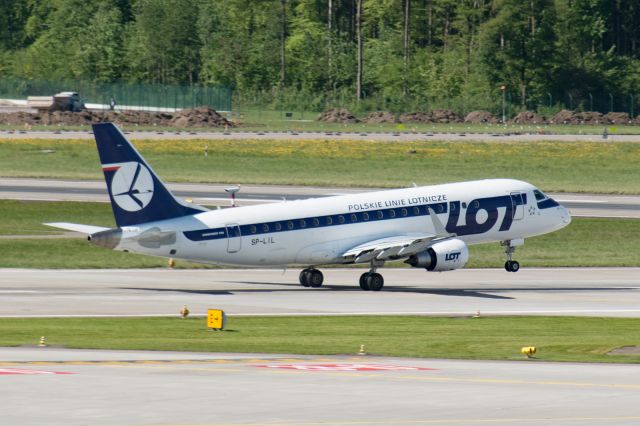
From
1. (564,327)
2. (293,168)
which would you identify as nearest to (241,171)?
(293,168)

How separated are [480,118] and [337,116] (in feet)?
59.1

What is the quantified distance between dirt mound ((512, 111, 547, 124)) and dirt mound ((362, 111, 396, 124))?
15413mm

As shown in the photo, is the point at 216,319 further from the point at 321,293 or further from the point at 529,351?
the point at 321,293

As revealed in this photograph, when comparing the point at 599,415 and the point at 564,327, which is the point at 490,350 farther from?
the point at 599,415

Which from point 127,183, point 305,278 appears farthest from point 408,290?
point 127,183

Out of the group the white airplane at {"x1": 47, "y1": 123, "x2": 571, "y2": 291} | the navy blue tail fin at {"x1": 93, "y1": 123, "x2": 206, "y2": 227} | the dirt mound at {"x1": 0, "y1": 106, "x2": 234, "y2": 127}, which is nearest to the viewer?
the navy blue tail fin at {"x1": 93, "y1": 123, "x2": 206, "y2": 227}

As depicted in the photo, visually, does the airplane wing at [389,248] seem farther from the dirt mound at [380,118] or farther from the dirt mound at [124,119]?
the dirt mound at [380,118]

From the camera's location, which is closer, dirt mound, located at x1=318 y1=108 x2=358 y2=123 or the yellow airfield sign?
the yellow airfield sign

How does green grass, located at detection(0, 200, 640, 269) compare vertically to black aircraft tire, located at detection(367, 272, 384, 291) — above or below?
below

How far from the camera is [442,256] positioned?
55.9 metres

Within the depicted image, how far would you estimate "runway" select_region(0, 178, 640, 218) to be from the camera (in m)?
85.7

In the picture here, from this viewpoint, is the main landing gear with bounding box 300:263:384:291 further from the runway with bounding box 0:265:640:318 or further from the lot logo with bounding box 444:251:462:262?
the lot logo with bounding box 444:251:462:262

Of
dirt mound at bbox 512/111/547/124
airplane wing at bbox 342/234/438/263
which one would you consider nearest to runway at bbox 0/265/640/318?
airplane wing at bbox 342/234/438/263

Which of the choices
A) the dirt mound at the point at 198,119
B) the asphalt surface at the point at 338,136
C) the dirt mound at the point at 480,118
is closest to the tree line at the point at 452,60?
the dirt mound at the point at 480,118
